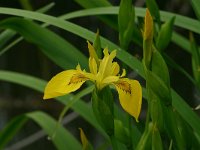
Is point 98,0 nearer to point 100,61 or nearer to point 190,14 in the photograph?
point 100,61

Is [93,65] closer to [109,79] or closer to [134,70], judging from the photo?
[109,79]

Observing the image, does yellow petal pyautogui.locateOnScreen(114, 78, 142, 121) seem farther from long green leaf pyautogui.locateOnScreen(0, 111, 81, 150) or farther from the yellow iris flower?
long green leaf pyautogui.locateOnScreen(0, 111, 81, 150)

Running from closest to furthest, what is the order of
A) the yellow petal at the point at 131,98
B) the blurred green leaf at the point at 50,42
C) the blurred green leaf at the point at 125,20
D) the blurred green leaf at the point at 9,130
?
the yellow petal at the point at 131,98, the blurred green leaf at the point at 125,20, the blurred green leaf at the point at 50,42, the blurred green leaf at the point at 9,130

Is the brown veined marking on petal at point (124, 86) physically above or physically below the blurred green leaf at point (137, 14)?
above

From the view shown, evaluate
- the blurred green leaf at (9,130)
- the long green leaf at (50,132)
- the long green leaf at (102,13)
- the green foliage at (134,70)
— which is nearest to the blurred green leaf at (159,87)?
the green foliage at (134,70)

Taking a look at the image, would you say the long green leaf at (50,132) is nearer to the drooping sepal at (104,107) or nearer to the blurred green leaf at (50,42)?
the blurred green leaf at (50,42)

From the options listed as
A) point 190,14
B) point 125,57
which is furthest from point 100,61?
point 190,14

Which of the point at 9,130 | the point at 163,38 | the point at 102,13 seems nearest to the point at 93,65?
the point at 163,38

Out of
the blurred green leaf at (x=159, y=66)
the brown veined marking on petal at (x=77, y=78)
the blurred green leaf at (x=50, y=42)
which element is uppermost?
the blurred green leaf at (x=159, y=66)
